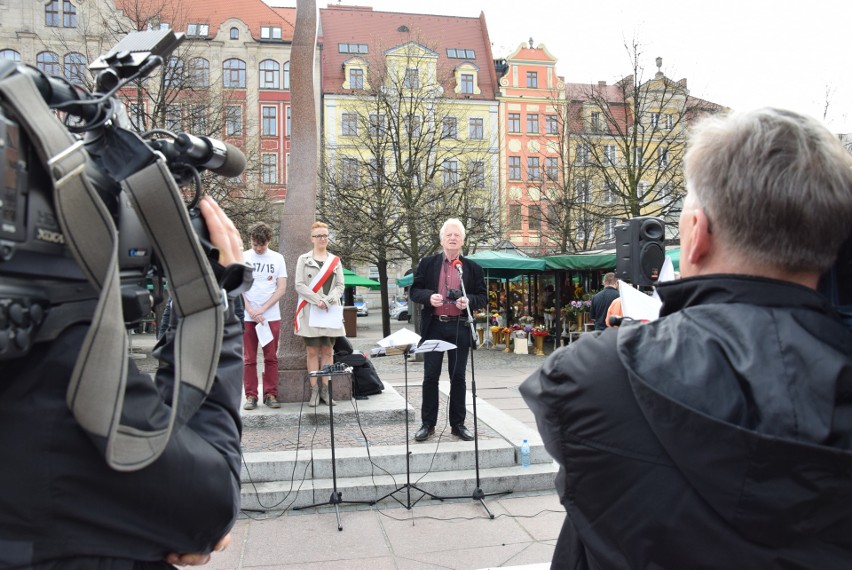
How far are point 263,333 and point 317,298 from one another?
754 mm

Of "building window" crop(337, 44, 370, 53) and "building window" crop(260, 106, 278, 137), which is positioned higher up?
"building window" crop(337, 44, 370, 53)

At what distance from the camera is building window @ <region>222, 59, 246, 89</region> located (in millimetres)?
43709

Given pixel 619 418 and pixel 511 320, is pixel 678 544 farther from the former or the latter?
pixel 511 320

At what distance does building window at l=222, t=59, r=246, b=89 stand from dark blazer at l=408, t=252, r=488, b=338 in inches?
1642

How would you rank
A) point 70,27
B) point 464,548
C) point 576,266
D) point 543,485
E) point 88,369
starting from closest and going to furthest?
point 88,369 → point 464,548 → point 543,485 → point 576,266 → point 70,27

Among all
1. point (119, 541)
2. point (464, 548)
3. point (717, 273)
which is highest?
point (717, 273)

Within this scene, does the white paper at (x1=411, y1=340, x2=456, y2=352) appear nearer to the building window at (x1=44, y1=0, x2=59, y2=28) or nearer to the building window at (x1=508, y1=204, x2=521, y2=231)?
the building window at (x1=508, y1=204, x2=521, y2=231)

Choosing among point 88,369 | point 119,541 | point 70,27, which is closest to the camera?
point 88,369

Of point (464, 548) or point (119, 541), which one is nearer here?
point (119, 541)

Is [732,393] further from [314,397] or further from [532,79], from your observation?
[532,79]

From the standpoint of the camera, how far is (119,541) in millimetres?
1078

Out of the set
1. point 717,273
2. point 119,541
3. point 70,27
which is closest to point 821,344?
point 717,273

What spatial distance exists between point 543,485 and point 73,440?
486 cm

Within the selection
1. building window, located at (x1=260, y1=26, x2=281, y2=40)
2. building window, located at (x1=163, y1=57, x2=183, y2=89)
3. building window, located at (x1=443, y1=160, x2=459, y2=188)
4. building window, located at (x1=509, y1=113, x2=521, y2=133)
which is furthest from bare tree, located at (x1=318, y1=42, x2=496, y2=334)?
building window, located at (x1=260, y1=26, x2=281, y2=40)
